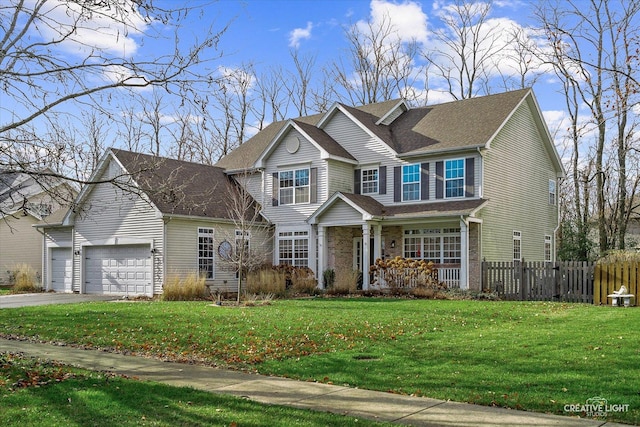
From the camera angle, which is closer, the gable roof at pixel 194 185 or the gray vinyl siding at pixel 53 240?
the gable roof at pixel 194 185

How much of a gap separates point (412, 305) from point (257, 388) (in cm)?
1113

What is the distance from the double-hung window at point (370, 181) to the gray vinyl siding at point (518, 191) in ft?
16.6

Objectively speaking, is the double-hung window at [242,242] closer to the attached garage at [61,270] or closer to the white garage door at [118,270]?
the white garage door at [118,270]

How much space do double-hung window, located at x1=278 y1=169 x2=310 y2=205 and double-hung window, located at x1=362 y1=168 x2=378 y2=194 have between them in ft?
8.36

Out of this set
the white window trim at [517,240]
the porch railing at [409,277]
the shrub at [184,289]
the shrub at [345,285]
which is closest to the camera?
the shrub at [184,289]

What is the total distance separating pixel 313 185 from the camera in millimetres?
28438

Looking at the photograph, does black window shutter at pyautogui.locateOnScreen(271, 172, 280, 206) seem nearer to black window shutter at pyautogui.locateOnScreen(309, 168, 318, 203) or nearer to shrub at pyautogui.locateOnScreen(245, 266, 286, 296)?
black window shutter at pyautogui.locateOnScreen(309, 168, 318, 203)

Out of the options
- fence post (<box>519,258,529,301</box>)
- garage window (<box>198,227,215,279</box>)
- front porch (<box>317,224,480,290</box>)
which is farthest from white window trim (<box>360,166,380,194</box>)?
fence post (<box>519,258,529,301</box>)

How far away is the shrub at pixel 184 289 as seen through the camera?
23375 mm

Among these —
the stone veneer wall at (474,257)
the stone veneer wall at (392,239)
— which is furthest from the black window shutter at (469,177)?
the stone veneer wall at (392,239)

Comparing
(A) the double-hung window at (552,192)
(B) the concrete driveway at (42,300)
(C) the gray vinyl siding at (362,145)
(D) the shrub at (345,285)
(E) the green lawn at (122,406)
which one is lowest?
(B) the concrete driveway at (42,300)

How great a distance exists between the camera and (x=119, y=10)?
9.27m

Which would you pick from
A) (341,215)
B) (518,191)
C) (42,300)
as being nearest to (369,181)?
(341,215)

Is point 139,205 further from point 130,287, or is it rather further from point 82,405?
point 82,405
